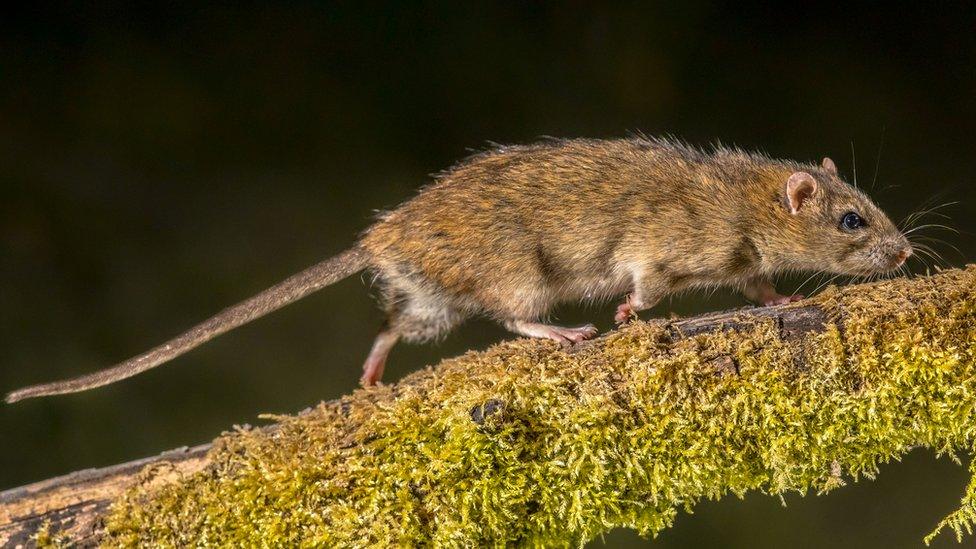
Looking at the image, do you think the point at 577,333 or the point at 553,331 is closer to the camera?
the point at 577,333

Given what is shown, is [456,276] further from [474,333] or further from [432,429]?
[474,333]

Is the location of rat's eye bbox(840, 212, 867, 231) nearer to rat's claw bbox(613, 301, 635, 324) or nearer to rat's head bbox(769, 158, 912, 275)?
rat's head bbox(769, 158, 912, 275)

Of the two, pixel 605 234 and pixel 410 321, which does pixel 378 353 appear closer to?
pixel 410 321

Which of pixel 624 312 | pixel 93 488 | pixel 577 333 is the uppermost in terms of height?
pixel 624 312

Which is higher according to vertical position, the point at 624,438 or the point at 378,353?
the point at 378,353

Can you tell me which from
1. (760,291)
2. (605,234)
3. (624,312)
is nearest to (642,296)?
(624,312)

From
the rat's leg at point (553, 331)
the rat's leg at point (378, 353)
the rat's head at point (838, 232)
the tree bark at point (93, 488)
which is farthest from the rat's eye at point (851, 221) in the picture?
the rat's leg at point (378, 353)

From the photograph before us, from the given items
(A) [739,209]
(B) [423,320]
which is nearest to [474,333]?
(B) [423,320]

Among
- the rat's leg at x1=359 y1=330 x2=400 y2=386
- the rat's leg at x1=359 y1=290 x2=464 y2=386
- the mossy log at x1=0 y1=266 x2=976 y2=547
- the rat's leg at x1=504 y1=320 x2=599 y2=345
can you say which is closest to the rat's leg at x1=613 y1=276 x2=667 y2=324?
the rat's leg at x1=504 y1=320 x2=599 y2=345
